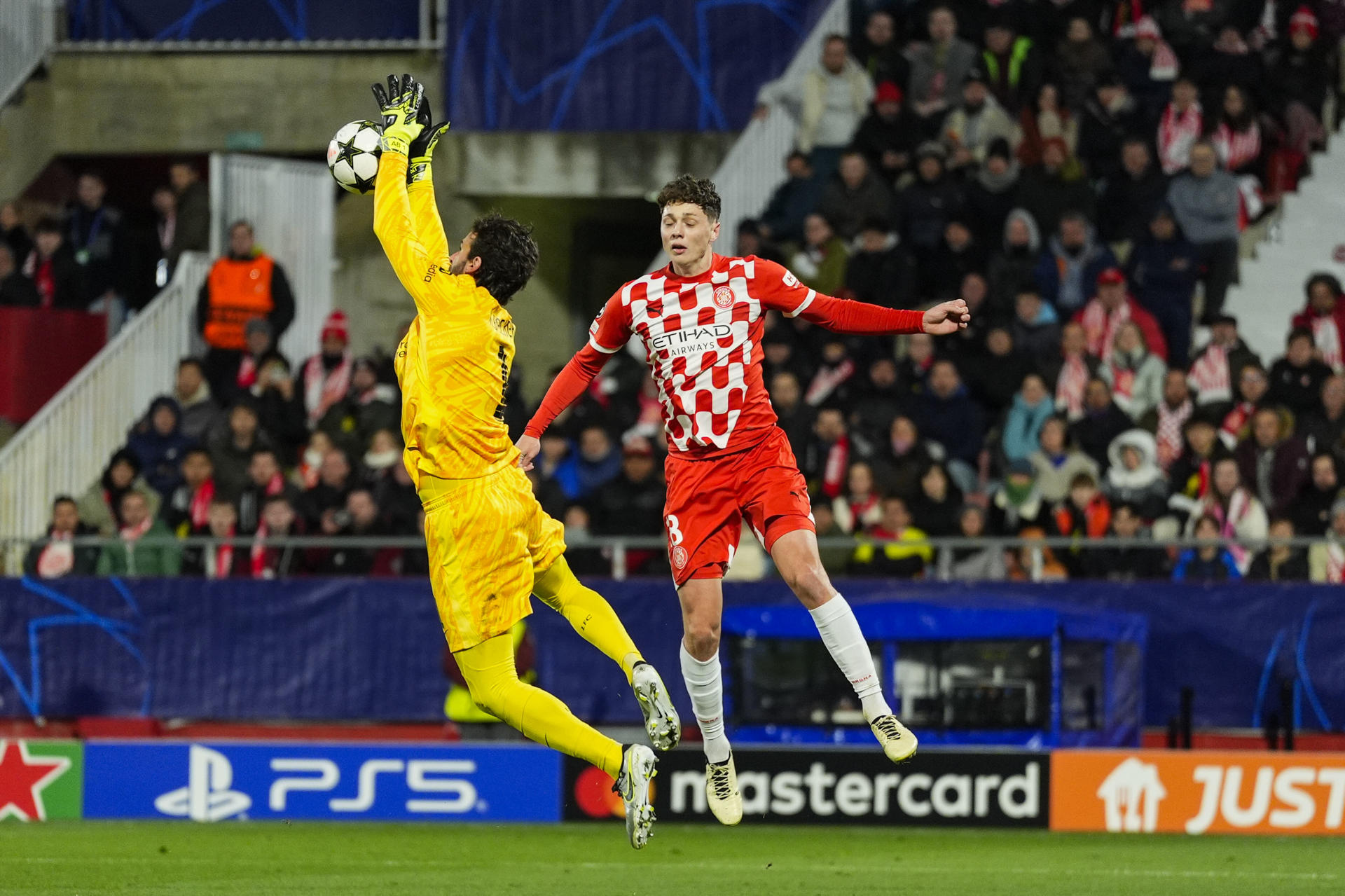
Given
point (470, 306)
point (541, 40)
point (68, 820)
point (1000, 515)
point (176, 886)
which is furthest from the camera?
point (541, 40)

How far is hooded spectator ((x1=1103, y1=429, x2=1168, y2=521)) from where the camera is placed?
604 inches

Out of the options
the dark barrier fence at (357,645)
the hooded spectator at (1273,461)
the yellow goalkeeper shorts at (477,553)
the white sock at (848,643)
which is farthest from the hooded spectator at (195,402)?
the white sock at (848,643)

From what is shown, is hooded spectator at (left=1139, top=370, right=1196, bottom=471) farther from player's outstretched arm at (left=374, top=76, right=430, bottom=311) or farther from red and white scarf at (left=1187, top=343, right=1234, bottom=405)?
player's outstretched arm at (left=374, top=76, right=430, bottom=311)

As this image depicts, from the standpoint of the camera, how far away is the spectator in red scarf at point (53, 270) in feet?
63.8

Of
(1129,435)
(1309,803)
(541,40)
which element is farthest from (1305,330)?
(541,40)

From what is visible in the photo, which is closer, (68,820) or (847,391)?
(68,820)

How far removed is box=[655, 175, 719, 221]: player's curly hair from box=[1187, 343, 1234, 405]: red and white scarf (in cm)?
795

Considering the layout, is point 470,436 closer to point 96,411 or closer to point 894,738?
point 894,738

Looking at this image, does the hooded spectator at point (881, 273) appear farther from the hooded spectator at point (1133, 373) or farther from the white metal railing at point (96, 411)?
the white metal railing at point (96, 411)

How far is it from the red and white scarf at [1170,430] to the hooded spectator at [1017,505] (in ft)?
3.18

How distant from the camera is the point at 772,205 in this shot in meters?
18.5

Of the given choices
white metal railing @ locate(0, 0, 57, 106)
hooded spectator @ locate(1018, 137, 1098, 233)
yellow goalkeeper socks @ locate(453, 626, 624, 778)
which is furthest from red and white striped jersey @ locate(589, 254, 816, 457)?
white metal railing @ locate(0, 0, 57, 106)

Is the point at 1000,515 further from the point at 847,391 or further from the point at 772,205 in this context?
the point at 772,205

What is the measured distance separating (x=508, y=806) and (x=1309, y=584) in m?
5.35
